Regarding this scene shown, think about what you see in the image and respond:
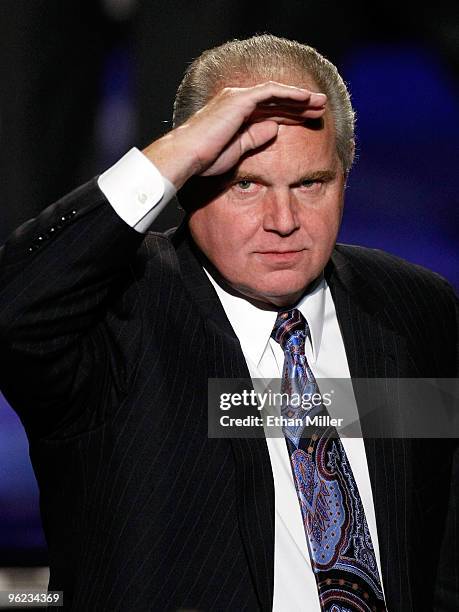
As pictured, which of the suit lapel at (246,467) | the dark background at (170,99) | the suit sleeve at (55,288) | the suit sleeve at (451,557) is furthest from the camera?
the dark background at (170,99)

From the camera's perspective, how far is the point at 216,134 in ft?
4.41

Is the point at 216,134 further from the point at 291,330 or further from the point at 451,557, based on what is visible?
the point at 451,557

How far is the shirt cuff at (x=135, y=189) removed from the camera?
4.24 feet

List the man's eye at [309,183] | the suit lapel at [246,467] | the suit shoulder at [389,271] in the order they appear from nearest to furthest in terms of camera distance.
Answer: the suit lapel at [246,467]
the man's eye at [309,183]
the suit shoulder at [389,271]

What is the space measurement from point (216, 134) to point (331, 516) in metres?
0.57

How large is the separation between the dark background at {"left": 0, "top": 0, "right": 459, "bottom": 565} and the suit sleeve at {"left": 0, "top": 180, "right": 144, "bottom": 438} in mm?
976

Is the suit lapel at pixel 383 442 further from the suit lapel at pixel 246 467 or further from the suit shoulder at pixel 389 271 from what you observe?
the suit lapel at pixel 246 467

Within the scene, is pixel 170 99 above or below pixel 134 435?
above

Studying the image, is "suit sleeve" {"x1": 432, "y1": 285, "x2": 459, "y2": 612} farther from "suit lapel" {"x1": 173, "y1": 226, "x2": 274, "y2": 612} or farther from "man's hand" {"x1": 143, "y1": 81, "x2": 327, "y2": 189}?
"man's hand" {"x1": 143, "y1": 81, "x2": 327, "y2": 189}

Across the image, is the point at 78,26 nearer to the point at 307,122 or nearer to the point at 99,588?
the point at 307,122

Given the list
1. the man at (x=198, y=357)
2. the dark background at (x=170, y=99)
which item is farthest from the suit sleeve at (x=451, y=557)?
the dark background at (x=170, y=99)

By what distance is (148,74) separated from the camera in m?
2.28

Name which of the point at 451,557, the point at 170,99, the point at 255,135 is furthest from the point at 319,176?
the point at 170,99

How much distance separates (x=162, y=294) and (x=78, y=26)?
992mm
